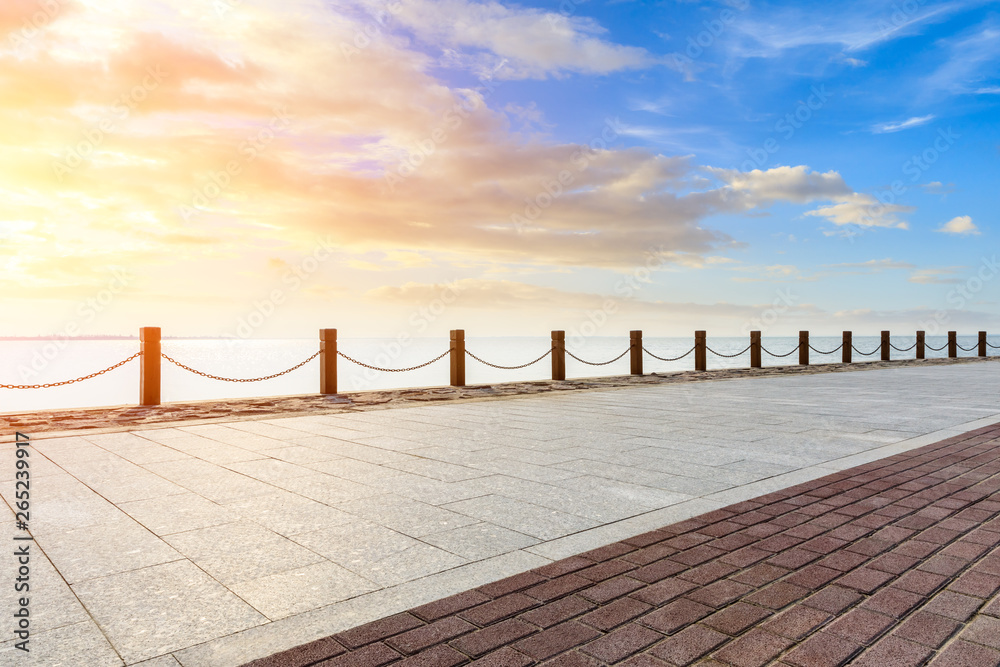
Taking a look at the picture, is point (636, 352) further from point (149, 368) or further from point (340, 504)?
point (340, 504)

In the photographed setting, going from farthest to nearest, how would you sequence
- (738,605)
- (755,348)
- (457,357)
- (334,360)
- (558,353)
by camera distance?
(755,348) → (558,353) → (457,357) → (334,360) → (738,605)

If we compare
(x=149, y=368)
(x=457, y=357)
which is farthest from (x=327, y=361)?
(x=149, y=368)

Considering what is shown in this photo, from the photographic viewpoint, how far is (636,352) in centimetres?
2084

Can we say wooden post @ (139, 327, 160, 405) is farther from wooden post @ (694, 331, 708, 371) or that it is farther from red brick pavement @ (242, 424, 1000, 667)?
wooden post @ (694, 331, 708, 371)

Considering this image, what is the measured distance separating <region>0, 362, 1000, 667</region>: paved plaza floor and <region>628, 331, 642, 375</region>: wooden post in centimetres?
956

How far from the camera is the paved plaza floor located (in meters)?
3.26

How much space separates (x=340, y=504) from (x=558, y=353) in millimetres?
13796

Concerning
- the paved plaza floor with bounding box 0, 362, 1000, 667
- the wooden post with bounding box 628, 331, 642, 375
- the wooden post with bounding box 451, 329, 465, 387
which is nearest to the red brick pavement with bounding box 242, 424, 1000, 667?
the paved plaza floor with bounding box 0, 362, 1000, 667

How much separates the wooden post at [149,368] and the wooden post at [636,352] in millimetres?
12944

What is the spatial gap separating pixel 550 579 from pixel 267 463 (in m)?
4.21

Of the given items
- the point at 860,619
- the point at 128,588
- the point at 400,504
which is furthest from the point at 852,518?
the point at 128,588

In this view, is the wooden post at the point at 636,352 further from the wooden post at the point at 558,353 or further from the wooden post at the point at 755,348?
the wooden post at the point at 755,348

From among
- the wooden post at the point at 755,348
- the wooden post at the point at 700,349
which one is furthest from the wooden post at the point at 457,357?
the wooden post at the point at 755,348

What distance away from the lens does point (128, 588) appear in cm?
358
